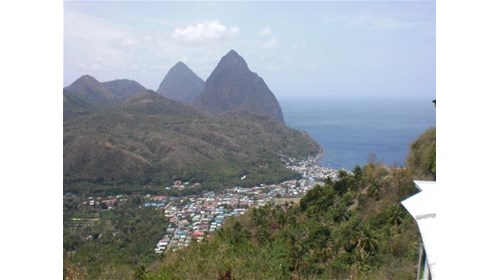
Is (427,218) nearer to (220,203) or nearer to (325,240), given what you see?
(325,240)

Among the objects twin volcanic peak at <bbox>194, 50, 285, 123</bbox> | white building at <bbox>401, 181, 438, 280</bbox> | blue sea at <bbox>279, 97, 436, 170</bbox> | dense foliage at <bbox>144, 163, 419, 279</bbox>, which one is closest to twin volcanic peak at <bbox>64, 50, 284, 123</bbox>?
twin volcanic peak at <bbox>194, 50, 285, 123</bbox>

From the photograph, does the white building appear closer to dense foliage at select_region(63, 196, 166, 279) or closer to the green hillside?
dense foliage at select_region(63, 196, 166, 279)

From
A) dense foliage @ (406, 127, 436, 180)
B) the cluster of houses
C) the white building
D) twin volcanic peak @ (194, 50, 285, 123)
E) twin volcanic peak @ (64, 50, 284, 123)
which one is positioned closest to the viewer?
the white building

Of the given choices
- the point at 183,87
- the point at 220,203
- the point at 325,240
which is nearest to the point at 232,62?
the point at 183,87

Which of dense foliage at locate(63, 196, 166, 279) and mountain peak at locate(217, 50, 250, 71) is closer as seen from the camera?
dense foliage at locate(63, 196, 166, 279)

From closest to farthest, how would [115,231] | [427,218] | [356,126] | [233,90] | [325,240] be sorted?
[427,218] < [325,240] < [115,231] < [356,126] < [233,90]
